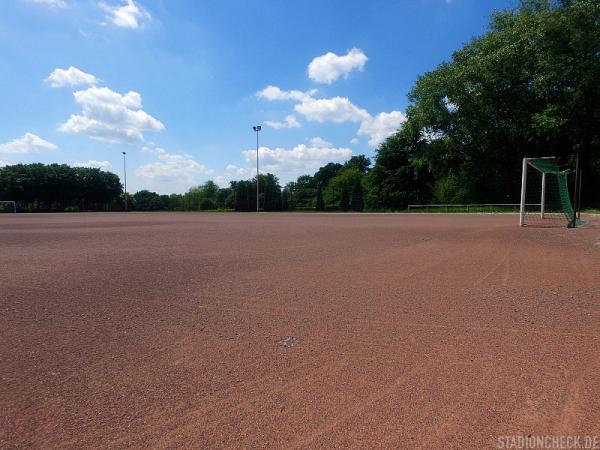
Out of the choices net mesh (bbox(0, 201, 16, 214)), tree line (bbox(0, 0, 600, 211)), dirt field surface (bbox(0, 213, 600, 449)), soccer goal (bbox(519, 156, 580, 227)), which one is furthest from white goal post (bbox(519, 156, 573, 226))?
net mesh (bbox(0, 201, 16, 214))

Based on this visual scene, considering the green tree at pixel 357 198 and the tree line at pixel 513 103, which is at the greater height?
the tree line at pixel 513 103

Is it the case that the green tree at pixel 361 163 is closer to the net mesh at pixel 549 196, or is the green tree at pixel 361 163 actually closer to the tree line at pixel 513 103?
the tree line at pixel 513 103

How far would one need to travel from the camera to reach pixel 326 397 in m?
2.84

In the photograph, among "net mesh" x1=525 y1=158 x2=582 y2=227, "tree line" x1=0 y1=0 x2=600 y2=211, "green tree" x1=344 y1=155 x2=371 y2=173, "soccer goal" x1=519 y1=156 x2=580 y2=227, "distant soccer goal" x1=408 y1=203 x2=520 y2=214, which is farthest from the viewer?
"green tree" x1=344 y1=155 x2=371 y2=173

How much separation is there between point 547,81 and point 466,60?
25.8ft

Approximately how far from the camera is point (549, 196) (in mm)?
24484

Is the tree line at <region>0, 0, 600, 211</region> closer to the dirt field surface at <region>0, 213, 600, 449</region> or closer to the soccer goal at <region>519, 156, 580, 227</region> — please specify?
the soccer goal at <region>519, 156, 580, 227</region>

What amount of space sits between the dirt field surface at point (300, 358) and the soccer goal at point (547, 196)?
12.8 metres

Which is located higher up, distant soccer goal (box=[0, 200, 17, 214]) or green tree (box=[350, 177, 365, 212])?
green tree (box=[350, 177, 365, 212])

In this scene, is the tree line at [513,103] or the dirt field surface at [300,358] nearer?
the dirt field surface at [300,358]

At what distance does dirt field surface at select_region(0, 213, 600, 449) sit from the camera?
2.48 metres

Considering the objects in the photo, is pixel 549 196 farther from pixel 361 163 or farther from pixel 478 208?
pixel 361 163

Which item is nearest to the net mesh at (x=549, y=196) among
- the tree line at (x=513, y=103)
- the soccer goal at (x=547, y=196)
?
the soccer goal at (x=547, y=196)

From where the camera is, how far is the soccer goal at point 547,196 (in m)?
18.2
